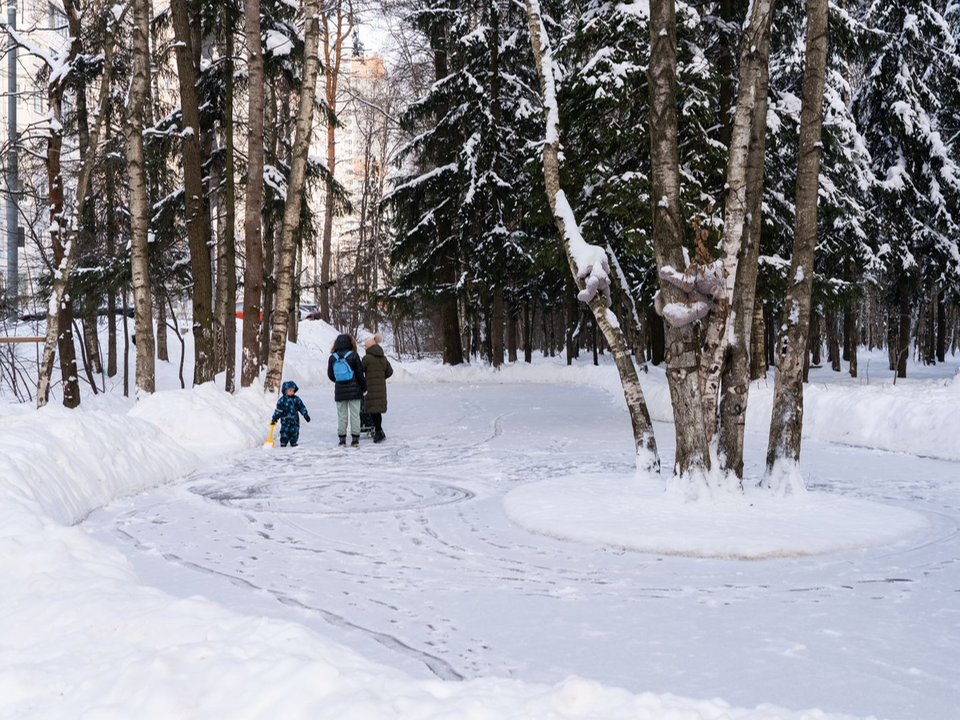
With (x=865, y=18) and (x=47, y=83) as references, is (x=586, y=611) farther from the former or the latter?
(x=865, y=18)

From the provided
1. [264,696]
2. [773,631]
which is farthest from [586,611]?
[264,696]

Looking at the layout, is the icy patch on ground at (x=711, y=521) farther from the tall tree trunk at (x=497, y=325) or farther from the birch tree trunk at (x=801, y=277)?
the tall tree trunk at (x=497, y=325)

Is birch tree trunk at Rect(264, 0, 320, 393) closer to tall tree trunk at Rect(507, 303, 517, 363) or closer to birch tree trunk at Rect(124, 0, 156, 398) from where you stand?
birch tree trunk at Rect(124, 0, 156, 398)

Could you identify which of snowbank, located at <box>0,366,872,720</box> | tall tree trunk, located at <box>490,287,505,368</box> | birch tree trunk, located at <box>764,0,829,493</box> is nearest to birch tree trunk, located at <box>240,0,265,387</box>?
birch tree trunk, located at <box>764,0,829,493</box>

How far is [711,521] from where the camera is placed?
734 cm

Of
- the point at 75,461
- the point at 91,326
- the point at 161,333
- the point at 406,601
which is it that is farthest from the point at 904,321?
the point at 406,601

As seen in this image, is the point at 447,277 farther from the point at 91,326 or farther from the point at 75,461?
the point at 75,461

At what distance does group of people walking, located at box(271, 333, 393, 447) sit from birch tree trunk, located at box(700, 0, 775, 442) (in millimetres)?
6321

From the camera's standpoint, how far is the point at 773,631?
4.74 m

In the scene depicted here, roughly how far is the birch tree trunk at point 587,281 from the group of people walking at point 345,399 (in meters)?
4.52

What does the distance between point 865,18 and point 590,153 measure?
42.5ft

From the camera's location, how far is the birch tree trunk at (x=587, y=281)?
30.2ft

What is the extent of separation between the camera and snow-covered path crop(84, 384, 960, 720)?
4156mm

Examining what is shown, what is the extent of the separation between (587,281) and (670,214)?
3.97 ft
